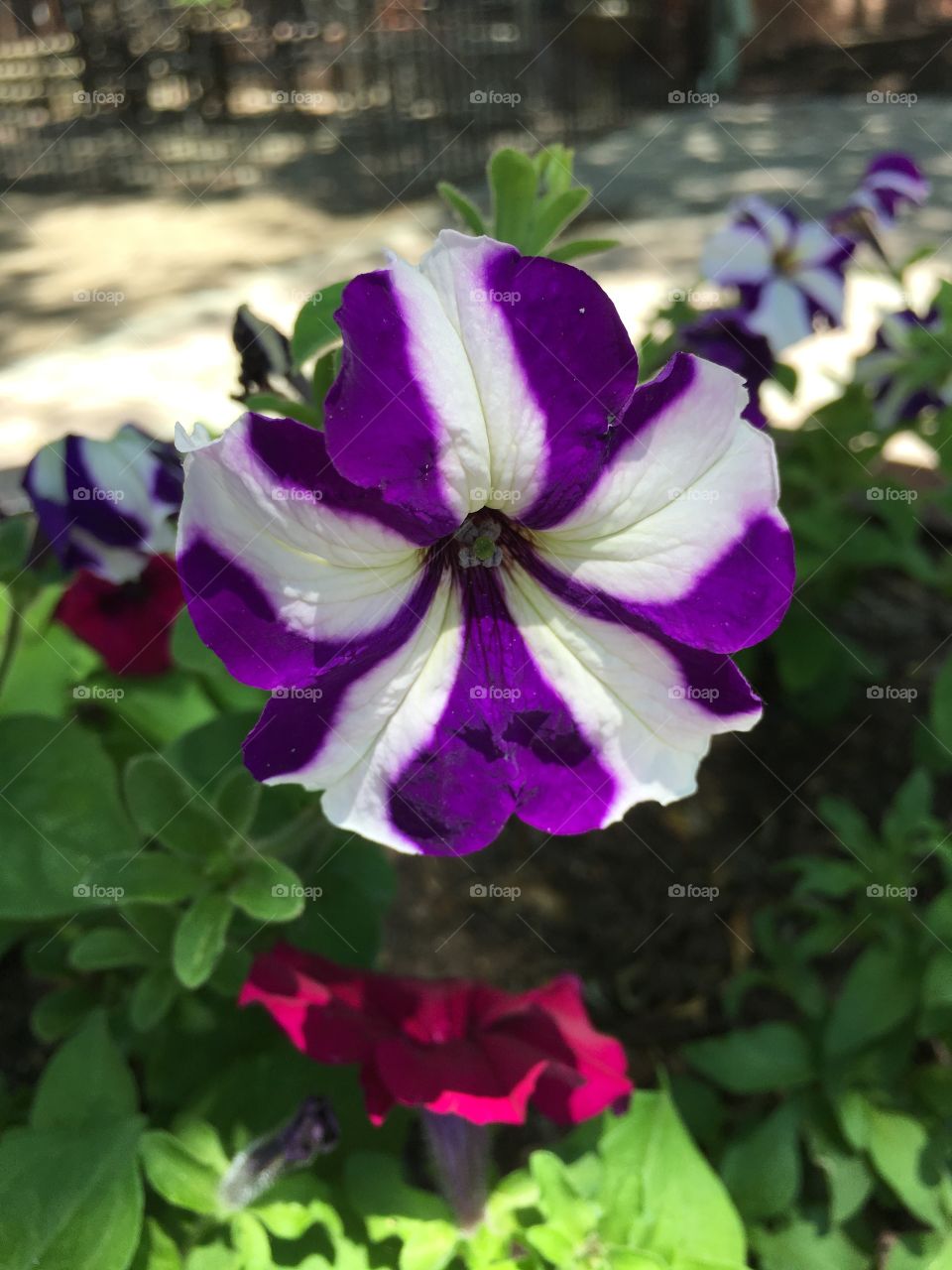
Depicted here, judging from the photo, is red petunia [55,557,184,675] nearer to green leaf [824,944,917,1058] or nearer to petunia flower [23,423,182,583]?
petunia flower [23,423,182,583]

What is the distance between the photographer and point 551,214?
92 centimetres

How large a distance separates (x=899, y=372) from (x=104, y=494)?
3.85 feet

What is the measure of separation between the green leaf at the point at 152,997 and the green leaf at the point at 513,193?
74 cm

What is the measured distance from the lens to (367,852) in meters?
1.28

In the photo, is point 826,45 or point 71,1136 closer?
point 71,1136

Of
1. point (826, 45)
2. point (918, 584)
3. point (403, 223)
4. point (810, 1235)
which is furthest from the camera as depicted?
point (826, 45)

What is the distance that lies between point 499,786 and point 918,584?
178 centimetres

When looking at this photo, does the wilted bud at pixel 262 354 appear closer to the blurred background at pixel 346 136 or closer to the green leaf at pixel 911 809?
the green leaf at pixel 911 809

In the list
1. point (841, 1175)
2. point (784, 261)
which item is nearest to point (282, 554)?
point (841, 1175)

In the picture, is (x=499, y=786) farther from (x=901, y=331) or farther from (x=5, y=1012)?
(x=901, y=331)

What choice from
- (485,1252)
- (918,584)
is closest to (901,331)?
(918,584)

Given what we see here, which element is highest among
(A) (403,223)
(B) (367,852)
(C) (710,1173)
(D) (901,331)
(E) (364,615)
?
(E) (364,615)

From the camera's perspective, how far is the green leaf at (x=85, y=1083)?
102cm

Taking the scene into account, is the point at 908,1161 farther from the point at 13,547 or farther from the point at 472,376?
the point at 13,547
